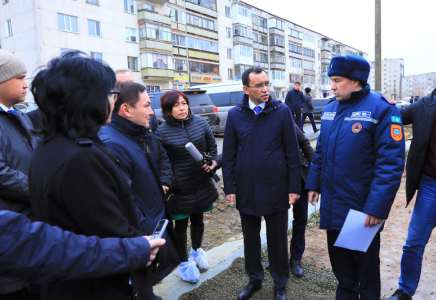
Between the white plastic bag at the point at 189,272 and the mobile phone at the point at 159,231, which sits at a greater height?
the mobile phone at the point at 159,231

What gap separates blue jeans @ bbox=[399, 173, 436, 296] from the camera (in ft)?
8.86

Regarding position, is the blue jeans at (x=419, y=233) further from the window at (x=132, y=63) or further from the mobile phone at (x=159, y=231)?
the window at (x=132, y=63)

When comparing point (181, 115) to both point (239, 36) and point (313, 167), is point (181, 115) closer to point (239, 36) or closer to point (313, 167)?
point (313, 167)

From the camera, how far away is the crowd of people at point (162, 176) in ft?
3.99

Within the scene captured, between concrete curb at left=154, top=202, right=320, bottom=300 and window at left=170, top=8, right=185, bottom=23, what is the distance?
3616 centimetres

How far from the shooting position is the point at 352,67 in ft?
7.81

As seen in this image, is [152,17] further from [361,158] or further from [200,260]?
[361,158]

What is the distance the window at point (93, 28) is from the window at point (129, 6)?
3.63m

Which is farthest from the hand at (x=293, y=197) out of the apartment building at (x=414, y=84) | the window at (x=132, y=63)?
the apartment building at (x=414, y=84)

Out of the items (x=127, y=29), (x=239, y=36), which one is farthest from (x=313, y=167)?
(x=239, y=36)

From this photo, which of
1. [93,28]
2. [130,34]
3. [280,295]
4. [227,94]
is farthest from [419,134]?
[130,34]

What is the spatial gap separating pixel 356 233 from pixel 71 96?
201 centimetres

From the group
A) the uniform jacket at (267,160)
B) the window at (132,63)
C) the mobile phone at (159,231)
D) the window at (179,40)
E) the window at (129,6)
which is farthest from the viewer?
the window at (179,40)

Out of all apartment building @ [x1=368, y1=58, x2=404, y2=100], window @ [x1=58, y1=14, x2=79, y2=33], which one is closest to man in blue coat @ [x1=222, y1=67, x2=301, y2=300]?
window @ [x1=58, y1=14, x2=79, y2=33]
